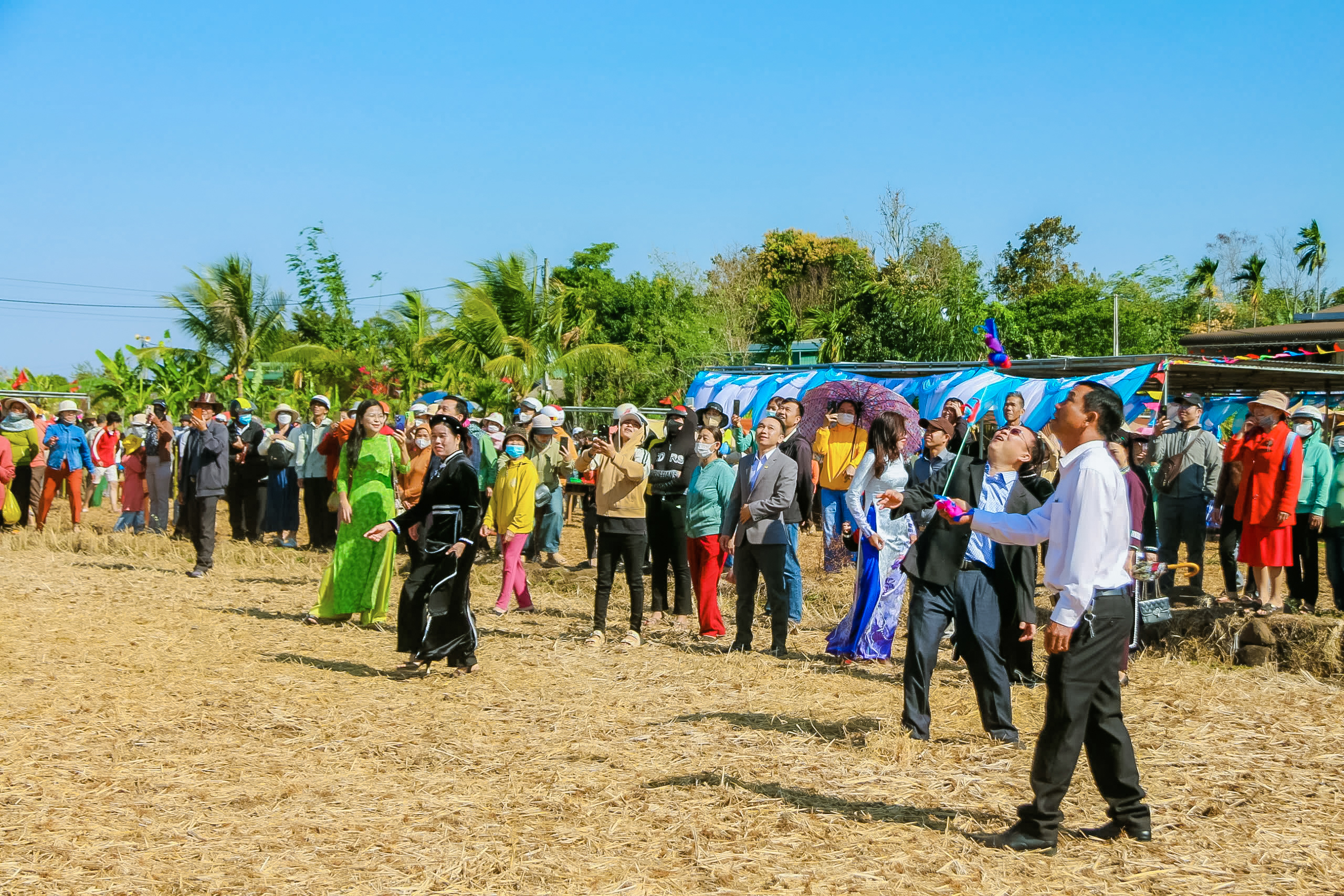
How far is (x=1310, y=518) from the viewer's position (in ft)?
32.7

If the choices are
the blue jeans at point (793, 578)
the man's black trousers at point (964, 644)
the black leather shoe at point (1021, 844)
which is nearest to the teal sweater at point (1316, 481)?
the blue jeans at point (793, 578)

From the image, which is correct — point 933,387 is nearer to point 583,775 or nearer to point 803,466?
point 803,466

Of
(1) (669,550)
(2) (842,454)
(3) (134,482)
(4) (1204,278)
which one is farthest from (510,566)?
(4) (1204,278)

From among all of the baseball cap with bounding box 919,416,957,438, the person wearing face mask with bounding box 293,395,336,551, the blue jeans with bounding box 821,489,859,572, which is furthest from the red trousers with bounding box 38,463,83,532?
the baseball cap with bounding box 919,416,957,438

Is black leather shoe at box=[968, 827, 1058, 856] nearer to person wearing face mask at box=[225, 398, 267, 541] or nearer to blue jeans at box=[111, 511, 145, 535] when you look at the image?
person wearing face mask at box=[225, 398, 267, 541]

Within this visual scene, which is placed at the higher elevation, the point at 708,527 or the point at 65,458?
the point at 65,458

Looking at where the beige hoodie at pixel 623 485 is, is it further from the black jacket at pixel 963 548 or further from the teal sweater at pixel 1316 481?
the teal sweater at pixel 1316 481

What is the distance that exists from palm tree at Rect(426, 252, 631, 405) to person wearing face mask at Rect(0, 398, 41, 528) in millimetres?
9477

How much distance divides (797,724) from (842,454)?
4443 mm

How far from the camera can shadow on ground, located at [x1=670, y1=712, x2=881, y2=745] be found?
6492mm

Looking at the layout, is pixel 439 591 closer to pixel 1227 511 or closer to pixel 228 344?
pixel 1227 511

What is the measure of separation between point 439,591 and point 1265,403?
685 cm

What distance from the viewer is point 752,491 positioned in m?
8.55

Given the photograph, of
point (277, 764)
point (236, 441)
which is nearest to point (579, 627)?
point (277, 764)
